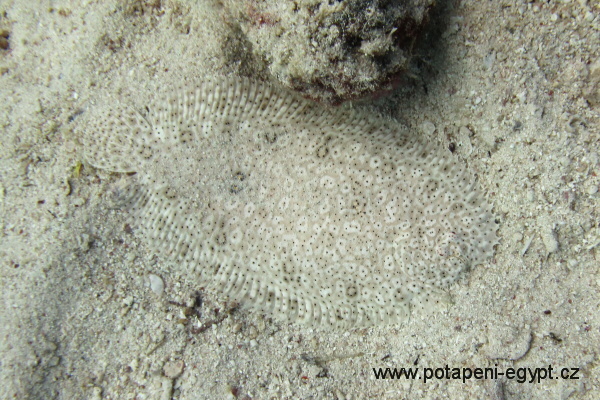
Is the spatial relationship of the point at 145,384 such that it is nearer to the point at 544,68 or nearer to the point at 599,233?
the point at 599,233

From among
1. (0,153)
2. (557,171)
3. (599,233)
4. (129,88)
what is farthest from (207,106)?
(599,233)

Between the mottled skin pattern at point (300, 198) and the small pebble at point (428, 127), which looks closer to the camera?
the mottled skin pattern at point (300, 198)

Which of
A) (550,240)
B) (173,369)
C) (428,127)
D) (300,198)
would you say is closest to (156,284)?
(173,369)

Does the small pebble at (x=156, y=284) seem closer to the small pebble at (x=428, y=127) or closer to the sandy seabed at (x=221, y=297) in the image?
the sandy seabed at (x=221, y=297)

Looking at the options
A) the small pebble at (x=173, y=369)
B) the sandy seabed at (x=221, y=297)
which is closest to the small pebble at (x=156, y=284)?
the sandy seabed at (x=221, y=297)

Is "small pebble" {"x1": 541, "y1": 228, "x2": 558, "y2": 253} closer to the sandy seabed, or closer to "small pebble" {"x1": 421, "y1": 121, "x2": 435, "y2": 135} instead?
the sandy seabed

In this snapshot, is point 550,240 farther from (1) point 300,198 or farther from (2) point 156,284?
(2) point 156,284
